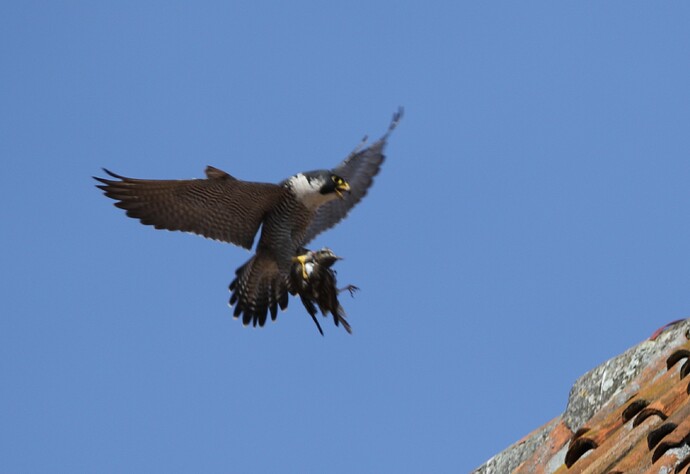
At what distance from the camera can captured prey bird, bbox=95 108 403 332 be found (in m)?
6.58

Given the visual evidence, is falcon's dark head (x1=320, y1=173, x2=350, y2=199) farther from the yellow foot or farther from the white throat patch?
the yellow foot

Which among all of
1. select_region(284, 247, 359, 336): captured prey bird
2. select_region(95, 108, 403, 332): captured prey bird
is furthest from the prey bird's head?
select_region(95, 108, 403, 332): captured prey bird

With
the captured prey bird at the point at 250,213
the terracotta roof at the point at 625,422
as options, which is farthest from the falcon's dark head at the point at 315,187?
the terracotta roof at the point at 625,422

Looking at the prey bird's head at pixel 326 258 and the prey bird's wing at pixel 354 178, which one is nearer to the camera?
the prey bird's head at pixel 326 258

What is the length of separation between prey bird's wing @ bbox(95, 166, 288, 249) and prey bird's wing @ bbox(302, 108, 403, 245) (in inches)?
19.0

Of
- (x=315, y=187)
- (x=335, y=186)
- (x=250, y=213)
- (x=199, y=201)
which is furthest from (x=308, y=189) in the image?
(x=199, y=201)

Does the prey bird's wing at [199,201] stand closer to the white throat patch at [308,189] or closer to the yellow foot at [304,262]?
the white throat patch at [308,189]

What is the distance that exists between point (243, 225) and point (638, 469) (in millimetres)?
4424

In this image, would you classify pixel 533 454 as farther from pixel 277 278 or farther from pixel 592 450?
pixel 277 278

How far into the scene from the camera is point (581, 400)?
12.5 ft

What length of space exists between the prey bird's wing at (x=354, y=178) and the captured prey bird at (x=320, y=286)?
3.85 feet

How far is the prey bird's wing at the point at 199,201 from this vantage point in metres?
6.55

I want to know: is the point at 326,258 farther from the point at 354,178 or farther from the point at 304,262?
the point at 354,178

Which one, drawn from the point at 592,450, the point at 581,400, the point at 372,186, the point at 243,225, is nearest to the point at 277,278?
the point at 243,225
